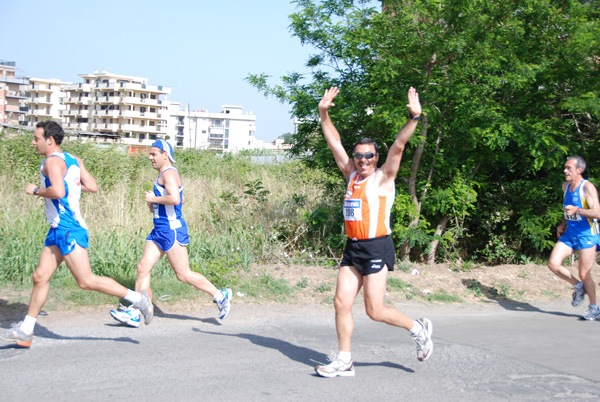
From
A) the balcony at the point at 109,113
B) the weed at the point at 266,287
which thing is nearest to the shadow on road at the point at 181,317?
the weed at the point at 266,287

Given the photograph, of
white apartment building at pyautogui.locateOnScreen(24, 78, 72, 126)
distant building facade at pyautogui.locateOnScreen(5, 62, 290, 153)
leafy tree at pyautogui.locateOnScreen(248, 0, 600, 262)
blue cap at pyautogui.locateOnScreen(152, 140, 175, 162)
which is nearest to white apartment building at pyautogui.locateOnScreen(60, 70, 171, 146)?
distant building facade at pyautogui.locateOnScreen(5, 62, 290, 153)

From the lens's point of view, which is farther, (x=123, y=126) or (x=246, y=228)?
(x=123, y=126)

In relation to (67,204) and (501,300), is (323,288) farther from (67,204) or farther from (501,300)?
(67,204)

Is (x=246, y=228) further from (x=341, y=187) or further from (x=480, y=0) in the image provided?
(x=480, y=0)

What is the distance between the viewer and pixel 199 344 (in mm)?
5801

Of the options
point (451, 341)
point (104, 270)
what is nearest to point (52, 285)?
point (104, 270)

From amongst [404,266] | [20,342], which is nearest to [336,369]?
[20,342]

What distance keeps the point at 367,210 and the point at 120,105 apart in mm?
144247

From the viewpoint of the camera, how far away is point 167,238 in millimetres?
6398

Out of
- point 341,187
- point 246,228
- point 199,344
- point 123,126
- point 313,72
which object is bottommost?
point 199,344

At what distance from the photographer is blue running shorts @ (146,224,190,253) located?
21.0ft

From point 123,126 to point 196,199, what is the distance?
5259 inches

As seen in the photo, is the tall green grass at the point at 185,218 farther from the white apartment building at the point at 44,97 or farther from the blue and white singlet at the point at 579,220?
the white apartment building at the point at 44,97

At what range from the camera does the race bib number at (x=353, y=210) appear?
5035mm
